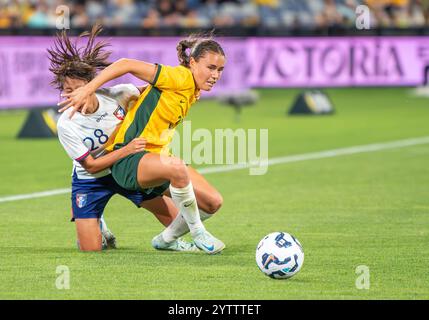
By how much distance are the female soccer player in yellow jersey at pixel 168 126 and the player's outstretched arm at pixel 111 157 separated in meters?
0.04

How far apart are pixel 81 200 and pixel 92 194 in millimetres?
105

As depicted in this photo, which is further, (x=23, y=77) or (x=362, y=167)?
(x=23, y=77)

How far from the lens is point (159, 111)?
30.2 ft

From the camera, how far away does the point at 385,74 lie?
82.1 feet

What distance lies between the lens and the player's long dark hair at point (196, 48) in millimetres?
9133

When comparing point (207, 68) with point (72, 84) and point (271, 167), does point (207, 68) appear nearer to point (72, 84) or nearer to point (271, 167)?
point (72, 84)

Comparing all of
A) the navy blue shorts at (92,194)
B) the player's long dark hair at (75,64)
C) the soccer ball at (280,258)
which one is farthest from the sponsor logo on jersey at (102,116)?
the soccer ball at (280,258)

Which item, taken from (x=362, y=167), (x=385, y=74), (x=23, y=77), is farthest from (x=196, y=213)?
(x=385, y=74)

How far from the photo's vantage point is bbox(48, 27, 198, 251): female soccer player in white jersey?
30.4ft

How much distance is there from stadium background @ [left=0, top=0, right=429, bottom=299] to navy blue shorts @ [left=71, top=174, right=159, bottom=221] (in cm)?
33

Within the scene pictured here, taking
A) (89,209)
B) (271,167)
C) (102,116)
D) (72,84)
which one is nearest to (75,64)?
(72,84)

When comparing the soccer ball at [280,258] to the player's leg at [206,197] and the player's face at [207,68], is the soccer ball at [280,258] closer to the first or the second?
the player's leg at [206,197]

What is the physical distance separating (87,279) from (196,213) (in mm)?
1342

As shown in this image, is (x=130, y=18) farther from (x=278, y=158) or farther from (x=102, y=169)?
(x=102, y=169)
